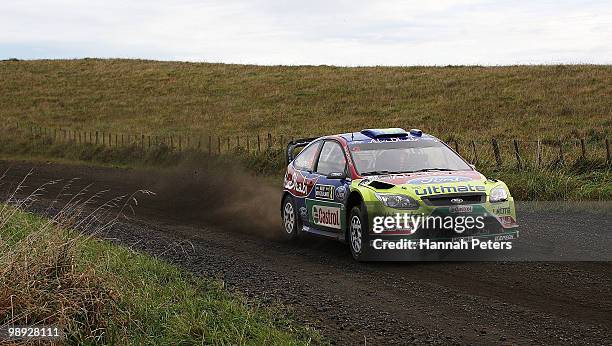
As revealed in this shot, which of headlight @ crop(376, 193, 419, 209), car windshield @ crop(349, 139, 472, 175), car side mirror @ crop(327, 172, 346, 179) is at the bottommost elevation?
headlight @ crop(376, 193, 419, 209)

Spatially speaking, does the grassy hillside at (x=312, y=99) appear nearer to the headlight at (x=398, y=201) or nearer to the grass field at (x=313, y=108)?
the grass field at (x=313, y=108)

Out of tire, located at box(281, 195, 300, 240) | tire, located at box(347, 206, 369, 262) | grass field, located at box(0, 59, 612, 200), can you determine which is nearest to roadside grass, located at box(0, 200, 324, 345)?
tire, located at box(347, 206, 369, 262)

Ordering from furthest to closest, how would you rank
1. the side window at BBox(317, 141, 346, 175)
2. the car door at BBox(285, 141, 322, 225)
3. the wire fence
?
the wire fence
the car door at BBox(285, 141, 322, 225)
the side window at BBox(317, 141, 346, 175)

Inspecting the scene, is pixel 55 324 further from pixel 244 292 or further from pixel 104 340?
pixel 244 292

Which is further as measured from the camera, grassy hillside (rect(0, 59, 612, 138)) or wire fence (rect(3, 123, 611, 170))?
grassy hillside (rect(0, 59, 612, 138))

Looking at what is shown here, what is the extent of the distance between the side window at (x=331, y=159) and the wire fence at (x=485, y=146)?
261 inches

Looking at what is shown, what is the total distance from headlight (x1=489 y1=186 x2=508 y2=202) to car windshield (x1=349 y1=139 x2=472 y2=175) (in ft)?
2.94

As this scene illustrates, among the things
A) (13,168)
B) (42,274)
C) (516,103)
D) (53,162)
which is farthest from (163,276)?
(516,103)

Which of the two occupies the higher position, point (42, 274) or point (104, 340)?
point (42, 274)

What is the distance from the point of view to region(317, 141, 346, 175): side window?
36.4 ft

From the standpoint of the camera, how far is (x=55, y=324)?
670 centimetres

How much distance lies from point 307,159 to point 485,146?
580 inches

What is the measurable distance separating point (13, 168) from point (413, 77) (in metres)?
31.6

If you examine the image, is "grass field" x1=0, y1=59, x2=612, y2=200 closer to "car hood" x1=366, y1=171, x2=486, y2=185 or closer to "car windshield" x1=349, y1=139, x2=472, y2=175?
"car windshield" x1=349, y1=139, x2=472, y2=175
